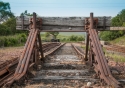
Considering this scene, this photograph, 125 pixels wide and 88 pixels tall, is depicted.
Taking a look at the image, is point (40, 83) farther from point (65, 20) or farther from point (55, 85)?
point (65, 20)

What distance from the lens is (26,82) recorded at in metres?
5.73

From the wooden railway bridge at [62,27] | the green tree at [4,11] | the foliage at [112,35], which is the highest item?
the green tree at [4,11]

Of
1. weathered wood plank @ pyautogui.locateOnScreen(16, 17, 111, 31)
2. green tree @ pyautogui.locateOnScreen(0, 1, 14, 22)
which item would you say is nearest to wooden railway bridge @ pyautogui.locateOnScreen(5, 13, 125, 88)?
weathered wood plank @ pyautogui.locateOnScreen(16, 17, 111, 31)

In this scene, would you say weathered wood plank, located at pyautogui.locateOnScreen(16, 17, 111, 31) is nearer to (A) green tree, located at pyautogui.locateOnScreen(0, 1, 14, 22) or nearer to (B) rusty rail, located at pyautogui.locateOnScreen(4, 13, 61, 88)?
(B) rusty rail, located at pyautogui.locateOnScreen(4, 13, 61, 88)

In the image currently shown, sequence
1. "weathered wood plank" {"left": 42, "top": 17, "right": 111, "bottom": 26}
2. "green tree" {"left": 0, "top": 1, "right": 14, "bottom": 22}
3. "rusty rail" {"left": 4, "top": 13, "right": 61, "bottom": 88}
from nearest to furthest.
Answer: "rusty rail" {"left": 4, "top": 13, "right": 61, "bottom": 88} < "weathered wood plank" {"left": 42, "top": 17, "right": 111, "bottom": 26} < "green tree" {"left": 0, "top": 1, "right": 14, "bottom": 22}

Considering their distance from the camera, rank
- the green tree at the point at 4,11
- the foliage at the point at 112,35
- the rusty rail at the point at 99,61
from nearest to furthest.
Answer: the rusty rail at the point at 99,61
the foliage at the point at 112,35
the green tree at the point at 4,11

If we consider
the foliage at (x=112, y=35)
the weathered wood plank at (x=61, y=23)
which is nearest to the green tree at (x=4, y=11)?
the foliage at (x=112, y=35)

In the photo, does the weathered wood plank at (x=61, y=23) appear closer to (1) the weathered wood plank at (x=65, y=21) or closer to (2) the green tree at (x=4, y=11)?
(1) the weathered wood plank at (x=65, y=21)

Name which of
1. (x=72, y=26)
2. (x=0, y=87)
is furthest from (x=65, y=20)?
(x=0, y=87)

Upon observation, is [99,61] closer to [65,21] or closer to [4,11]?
[65,21]

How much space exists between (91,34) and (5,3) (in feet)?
295

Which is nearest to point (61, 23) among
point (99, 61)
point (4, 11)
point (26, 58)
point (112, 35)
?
point (26, 58)

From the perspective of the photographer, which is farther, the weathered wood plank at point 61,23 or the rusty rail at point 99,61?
the weathered wood plank at point 61,23

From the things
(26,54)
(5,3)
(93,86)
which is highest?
(5,3)
